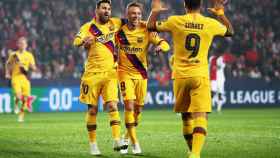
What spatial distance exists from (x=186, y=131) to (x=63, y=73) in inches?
828

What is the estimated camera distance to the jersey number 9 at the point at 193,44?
10.0 m

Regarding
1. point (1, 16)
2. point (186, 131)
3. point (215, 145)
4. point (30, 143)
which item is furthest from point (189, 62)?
point (1, 16)

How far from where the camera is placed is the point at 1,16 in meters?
32.7

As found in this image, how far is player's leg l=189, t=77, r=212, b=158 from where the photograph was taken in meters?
9.80

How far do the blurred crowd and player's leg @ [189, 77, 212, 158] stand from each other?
67.4ft

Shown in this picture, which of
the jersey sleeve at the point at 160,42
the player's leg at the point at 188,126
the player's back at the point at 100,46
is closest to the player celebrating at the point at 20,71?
the jersey sleeve at the point at 160,42

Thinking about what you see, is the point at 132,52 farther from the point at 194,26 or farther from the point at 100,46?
the point at 194,26

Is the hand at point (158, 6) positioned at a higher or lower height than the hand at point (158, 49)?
higher

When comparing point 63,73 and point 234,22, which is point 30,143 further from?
point 234,22

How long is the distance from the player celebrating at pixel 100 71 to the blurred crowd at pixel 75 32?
18.2m

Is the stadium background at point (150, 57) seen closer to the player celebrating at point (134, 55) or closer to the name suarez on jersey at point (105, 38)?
the player celebrating at point (134, 55)

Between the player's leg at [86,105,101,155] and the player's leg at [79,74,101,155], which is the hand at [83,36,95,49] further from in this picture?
the player's leg at [86,105,101,155]

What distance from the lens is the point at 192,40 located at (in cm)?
1002

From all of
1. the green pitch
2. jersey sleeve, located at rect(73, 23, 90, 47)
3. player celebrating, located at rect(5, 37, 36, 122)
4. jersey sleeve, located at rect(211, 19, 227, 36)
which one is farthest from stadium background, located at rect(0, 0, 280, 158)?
jersey sleeve, located at rect(211, 19, 227, 36)
